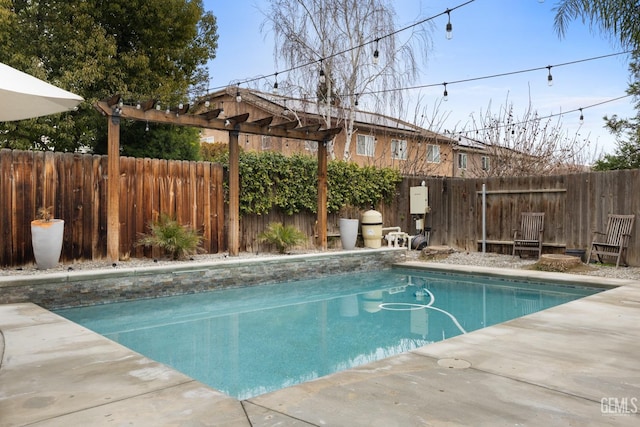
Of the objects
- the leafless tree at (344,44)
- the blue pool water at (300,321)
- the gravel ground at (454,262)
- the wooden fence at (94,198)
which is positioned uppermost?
the leafless tree at (344,44)

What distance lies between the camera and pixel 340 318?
5473mm

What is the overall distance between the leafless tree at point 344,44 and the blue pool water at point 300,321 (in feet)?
28.1

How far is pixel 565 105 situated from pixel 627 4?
9248 mm

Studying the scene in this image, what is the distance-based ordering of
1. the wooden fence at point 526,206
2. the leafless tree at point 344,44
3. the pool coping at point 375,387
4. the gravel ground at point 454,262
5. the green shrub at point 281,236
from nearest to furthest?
the pool coping at point 375,387 < the gravel ground at point 454,262 < the wooden fence at point 526,206 < the green shrub at point 281,236 < the leafless tree at point 344,44

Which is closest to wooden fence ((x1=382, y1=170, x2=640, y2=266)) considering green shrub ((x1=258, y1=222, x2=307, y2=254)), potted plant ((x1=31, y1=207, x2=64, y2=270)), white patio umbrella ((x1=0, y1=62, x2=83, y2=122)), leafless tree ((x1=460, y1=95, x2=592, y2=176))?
green shrub ((x1=258, y1=222, x2=307, y2=254))

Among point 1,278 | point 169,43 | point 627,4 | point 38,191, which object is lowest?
point 1,278

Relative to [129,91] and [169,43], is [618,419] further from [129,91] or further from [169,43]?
[169,43]

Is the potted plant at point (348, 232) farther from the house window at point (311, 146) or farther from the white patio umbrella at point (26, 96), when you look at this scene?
the house window at point (311, 146)

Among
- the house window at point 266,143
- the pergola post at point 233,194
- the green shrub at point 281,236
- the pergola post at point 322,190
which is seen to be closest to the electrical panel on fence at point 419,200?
the pergola post at point 322,190

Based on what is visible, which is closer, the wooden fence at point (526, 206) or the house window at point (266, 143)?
the wooden fence at point (526, 206)

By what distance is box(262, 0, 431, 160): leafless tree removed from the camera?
47.9 ft

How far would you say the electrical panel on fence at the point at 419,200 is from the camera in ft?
37.4

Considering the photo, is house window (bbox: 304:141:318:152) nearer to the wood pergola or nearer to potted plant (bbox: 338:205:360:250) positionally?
the wood pergola

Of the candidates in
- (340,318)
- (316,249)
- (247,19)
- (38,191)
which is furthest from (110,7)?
(340,318)
